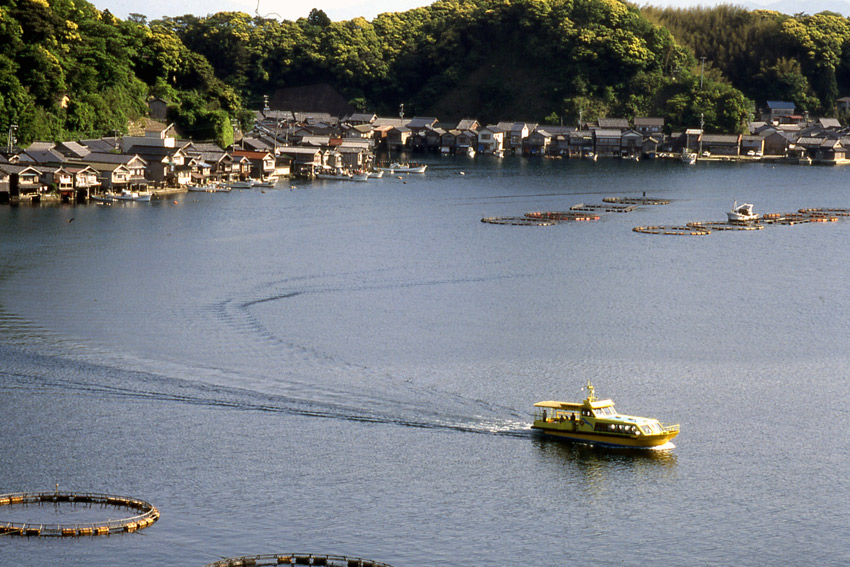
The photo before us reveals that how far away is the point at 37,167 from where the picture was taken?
44781mm

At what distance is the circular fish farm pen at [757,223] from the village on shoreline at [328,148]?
21904mm

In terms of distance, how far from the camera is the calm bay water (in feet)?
50.7

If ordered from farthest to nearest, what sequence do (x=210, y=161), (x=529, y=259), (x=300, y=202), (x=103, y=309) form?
1. (x=210, y=161)
2. (x=300, y=202)
3. (x=529, y=259)
4. (x=103, y=309)

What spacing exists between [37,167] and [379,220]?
1474 centimetres

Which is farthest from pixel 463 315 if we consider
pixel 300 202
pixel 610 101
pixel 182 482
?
pixel 610 101

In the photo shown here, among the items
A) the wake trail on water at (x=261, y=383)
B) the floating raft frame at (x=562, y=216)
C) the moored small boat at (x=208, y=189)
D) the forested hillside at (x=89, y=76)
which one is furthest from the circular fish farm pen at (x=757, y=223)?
the forested hillside at (x=89, y=76)

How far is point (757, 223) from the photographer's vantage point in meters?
45.7

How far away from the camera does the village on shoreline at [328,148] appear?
45.8 metres

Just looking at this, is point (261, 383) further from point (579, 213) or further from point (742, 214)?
point (742, 214)

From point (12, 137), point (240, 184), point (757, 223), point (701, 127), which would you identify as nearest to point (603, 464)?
point (757, 223)

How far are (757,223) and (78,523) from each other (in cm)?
3658

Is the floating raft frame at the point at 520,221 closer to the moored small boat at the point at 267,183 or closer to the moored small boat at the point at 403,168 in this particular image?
the moored small boat at the point at 267,183

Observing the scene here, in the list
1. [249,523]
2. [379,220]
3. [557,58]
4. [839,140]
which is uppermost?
[557,58]

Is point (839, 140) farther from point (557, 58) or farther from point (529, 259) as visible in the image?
point (529, 259)
